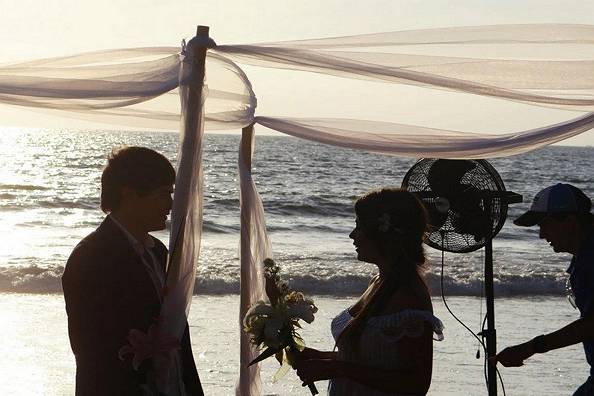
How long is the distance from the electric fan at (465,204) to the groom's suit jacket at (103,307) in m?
2.41

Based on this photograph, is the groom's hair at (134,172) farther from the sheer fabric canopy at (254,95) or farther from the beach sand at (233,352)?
the beach sand at (233,352)

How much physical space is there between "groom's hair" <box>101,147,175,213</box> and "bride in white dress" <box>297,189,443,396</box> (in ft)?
2.66

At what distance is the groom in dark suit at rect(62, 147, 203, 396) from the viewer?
3873 mm

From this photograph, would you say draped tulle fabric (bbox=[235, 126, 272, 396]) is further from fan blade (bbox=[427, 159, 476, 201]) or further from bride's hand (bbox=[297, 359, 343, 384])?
fan blade (bbox=[427, 159, 476, 201])

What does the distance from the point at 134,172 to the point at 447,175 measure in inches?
102

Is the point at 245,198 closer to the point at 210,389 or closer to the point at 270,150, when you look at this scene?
the point at 210,389

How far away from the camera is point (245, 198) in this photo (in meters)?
5.36

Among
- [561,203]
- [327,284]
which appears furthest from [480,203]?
[327,284]

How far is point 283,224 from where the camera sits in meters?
27.8

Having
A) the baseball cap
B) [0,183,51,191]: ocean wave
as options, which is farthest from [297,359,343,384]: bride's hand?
[0,183,51,191]: ocean wave

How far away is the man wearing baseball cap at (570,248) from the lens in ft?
15.2

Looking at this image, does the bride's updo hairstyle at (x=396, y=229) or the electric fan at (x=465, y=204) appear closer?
the bride's updo hairstyle at (x=396, y=229)

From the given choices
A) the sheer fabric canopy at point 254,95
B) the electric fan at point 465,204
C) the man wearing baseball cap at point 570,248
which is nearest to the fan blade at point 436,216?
the electric fan at point 465,204

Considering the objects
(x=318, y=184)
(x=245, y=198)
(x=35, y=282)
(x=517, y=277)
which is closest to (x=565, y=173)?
(x=318, y=184)
